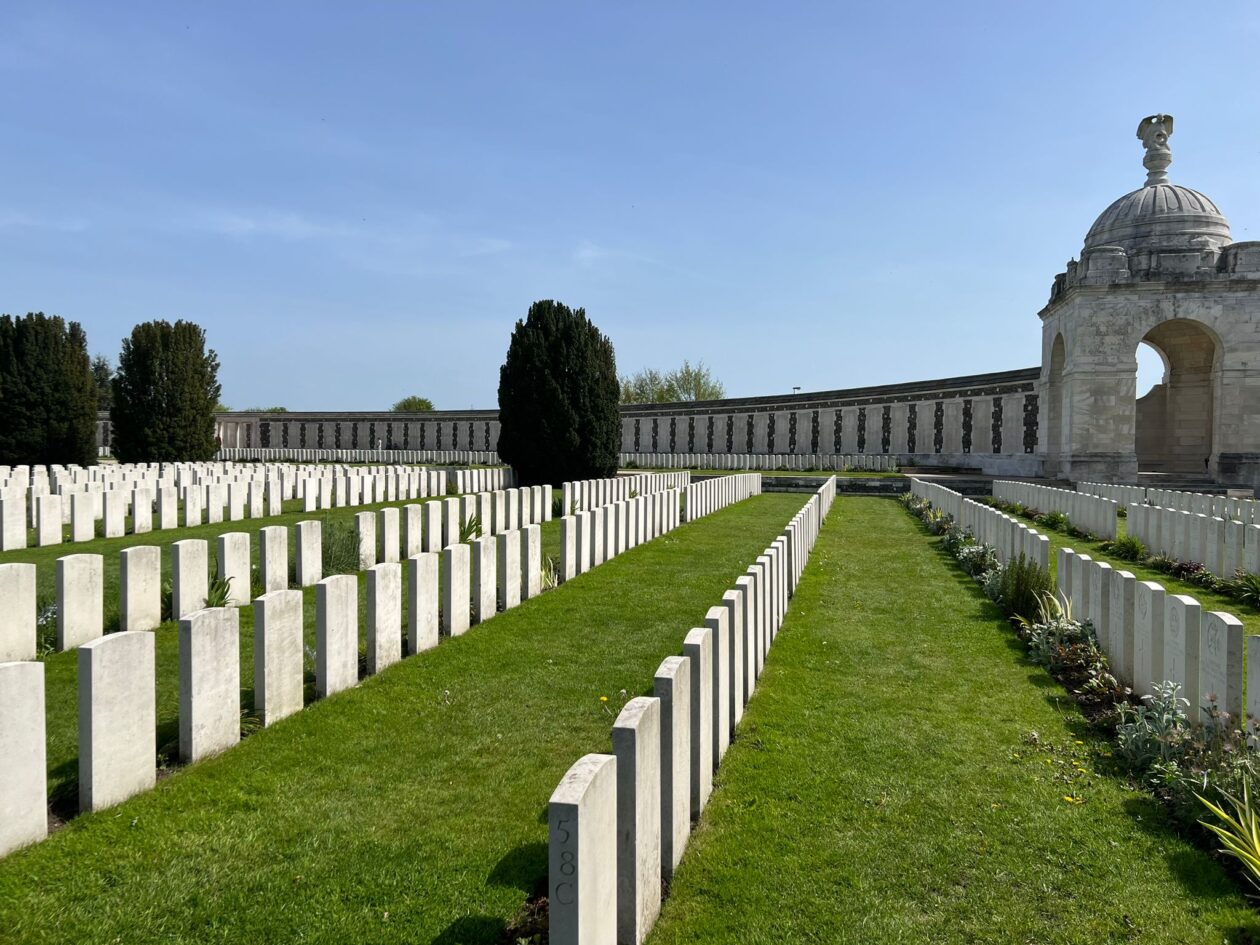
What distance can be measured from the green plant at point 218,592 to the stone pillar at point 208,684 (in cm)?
292

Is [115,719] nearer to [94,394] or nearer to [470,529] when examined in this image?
[470,529]

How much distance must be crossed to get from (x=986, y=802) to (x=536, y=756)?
2175 millimetres

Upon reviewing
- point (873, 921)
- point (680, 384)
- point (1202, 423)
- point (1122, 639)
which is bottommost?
point (873, 921)

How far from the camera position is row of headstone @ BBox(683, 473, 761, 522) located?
17.0 meters

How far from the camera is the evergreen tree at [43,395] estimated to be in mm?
24734

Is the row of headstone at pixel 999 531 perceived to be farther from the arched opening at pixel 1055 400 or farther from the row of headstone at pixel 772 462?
the row of headstone at pixel 772 462

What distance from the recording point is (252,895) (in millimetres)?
2873

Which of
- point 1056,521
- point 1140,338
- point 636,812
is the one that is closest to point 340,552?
point 636,812

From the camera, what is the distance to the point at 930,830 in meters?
3.43

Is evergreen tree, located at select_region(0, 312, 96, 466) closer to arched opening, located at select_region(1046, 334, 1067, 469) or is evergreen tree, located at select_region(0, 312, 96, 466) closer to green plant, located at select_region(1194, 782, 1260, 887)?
green plant, located at select_region(1194, 782, 1260, 887)

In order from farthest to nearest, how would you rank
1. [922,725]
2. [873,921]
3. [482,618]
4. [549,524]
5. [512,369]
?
[512,369] → [549,524] → [482,618] → [922,725] → [873,921]

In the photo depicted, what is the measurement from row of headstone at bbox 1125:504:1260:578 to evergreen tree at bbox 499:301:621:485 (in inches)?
485

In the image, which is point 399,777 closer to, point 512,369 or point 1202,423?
point 512,369

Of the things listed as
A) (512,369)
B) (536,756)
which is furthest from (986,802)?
(512,369)
